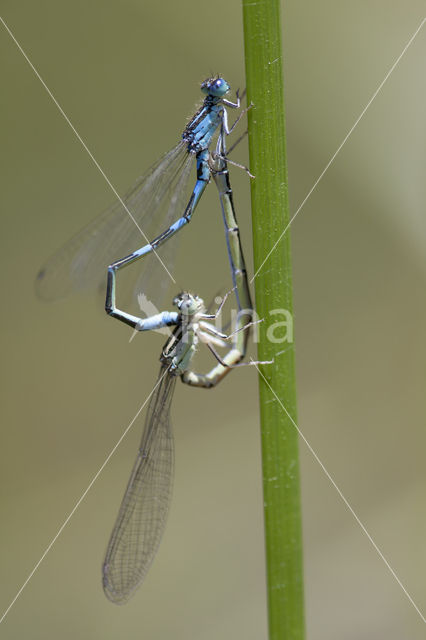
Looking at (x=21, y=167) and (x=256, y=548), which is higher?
(x=21, y=167)

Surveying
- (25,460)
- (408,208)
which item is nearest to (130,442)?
(25,460)

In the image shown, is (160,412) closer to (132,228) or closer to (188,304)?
(188,304)

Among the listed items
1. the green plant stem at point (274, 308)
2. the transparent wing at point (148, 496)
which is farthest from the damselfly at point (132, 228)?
Answer: the green plant stem at point (274, 308)

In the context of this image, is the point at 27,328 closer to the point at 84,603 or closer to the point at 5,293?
the point at 5,293

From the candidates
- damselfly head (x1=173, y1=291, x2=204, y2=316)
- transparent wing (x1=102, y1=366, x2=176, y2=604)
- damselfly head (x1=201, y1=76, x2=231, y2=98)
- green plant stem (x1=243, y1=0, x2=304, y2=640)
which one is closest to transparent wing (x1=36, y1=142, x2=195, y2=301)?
damselfly head (x1=173, y1=291, x2=204, y2=316)

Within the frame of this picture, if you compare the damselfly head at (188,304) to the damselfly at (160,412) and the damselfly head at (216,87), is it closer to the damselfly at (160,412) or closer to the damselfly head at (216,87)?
the damselfly at (160,412)
